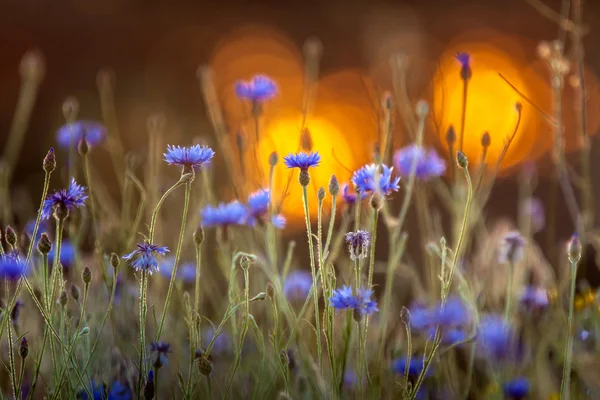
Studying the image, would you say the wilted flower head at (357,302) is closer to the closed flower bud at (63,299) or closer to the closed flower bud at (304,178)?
the closed flower bud at (304,178)

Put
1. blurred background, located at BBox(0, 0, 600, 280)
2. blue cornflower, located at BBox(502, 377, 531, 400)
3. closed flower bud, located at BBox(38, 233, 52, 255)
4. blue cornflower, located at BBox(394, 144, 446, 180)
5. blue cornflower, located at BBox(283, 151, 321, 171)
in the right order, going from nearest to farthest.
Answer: closed flower bud, located at BBox(38, 233, 52, 255), blue cornflower, located at BBox(283, 151, 321, 171), blue cornflower, located at BBox(502, 377, 531, 400), blue cornflower, located at BBox(394, 144, 446, 180), blurred background, located at BBox(0, 0, 600, 280)

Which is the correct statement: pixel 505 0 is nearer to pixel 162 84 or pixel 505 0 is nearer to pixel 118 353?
pixel 162 84

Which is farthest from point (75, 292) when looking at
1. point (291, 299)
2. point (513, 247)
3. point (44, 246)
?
point (513, 247)

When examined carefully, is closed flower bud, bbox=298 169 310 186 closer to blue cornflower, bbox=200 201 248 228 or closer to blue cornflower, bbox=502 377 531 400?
blue cornflower, bbox=200 201 248 228

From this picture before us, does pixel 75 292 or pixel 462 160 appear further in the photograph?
pixel 75 292

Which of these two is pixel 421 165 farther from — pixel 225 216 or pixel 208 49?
pixel 208 49

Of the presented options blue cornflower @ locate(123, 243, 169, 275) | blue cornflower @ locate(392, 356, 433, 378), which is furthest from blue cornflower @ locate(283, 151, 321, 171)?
blue cornflower @ locate(392, 356, 433, 378)
